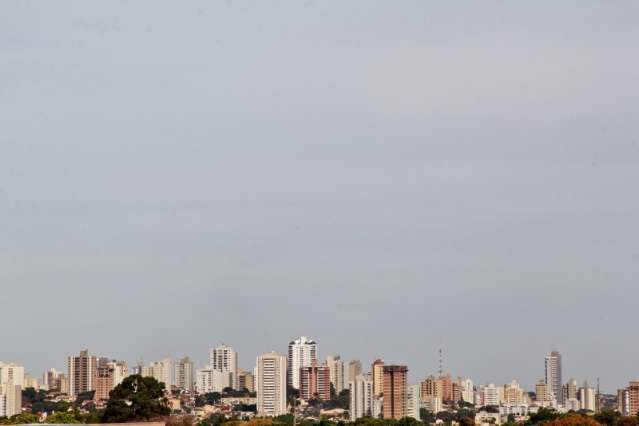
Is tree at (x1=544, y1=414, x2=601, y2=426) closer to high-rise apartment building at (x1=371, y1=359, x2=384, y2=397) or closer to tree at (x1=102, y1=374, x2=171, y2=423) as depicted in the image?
tree at (x1=102, y1=374, x2=171, y2=423)

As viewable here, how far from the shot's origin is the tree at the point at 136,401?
8669 centimetres

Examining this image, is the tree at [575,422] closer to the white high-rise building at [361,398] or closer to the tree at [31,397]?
the white high-rise building at [361,398]

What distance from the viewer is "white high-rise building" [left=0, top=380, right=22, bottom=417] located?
18700cm

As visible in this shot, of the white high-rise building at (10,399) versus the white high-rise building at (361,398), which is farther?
the white high-rise building at (361,398)

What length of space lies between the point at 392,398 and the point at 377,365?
2417 cm

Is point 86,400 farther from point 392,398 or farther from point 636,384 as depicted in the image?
point 636,384

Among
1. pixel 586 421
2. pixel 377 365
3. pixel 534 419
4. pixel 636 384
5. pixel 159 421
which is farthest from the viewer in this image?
pixel 377 365

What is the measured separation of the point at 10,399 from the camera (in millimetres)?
191000

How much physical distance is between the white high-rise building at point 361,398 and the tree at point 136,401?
102690 millimetres

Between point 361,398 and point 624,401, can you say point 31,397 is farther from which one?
point 624,401

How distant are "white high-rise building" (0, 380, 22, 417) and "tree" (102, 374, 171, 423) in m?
97.8

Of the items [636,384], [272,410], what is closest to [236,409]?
[272,410]

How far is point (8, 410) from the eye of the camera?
616 feet

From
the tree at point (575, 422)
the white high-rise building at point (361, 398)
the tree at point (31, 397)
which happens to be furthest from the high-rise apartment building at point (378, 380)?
the tree at point (575, 422)
